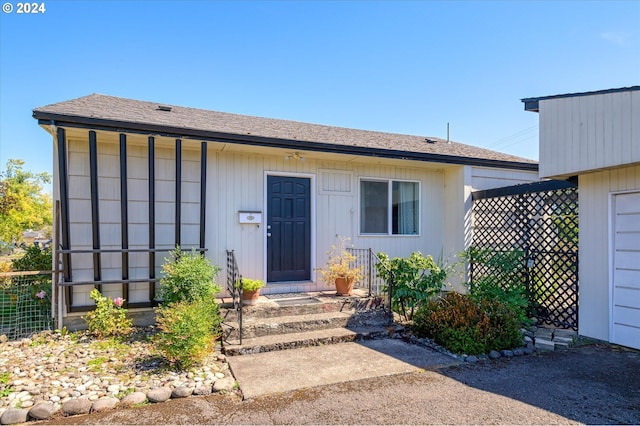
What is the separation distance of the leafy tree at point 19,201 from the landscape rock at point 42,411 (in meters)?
18.1

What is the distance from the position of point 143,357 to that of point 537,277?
20.3 ft

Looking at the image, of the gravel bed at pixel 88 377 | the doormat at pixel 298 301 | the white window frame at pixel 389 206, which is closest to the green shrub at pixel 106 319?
the gravel bed at pixel 88 377

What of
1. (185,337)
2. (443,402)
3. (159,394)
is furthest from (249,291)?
(443,402)

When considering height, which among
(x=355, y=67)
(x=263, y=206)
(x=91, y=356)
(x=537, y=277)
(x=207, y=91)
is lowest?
(x=91, y=356)

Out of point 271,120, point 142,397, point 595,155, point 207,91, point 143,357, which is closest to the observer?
point 142,397

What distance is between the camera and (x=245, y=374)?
3.77 meters

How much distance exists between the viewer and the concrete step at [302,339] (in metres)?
4.47

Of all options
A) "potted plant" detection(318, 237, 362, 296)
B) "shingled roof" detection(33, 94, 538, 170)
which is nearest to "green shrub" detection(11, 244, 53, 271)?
"shingled roof" detection(33, 94, 538, 170)

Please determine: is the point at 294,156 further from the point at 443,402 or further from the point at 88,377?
the point at 443,402

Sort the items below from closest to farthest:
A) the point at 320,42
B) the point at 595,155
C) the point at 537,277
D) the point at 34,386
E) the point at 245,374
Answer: the point at 34,386, the point at 245,374, the point at 595,155, the point at 537,277, the point at 320,42

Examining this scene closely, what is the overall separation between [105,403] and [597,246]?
256 inches

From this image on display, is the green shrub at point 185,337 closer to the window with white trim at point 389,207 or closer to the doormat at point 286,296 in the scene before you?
the doormat at point 286,296

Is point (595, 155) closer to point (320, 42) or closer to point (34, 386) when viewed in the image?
point (320, 42)

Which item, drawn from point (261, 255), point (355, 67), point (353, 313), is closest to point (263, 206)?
point (261, 255)
